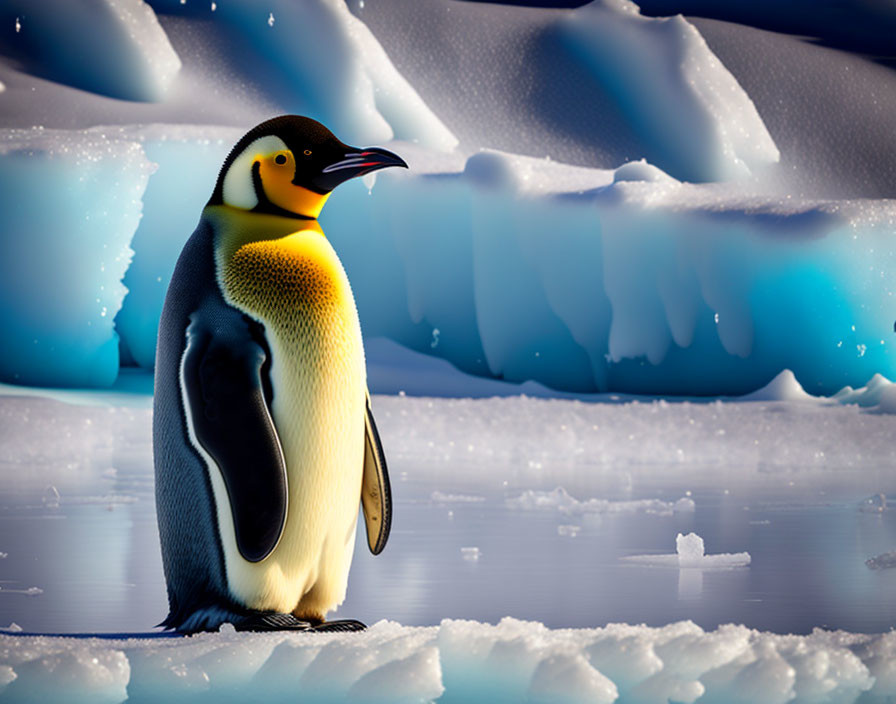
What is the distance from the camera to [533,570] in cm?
276

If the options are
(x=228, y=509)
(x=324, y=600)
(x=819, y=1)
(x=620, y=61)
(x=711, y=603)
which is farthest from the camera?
(x=819, y=1)

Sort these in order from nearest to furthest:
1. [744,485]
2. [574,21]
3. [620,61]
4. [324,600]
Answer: [324,600], [744,485], [620,61], [574,21]

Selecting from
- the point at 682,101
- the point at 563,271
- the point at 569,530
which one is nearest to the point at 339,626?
the point at 569,530

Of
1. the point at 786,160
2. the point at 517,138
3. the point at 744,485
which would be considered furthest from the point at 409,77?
the point at 744,485

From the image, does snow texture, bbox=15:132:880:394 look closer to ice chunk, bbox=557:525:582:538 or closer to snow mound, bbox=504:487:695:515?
snow mound, bbox=504:487:695:515

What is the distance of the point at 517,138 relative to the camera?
1440cm

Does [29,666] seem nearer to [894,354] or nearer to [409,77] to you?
[894,354]

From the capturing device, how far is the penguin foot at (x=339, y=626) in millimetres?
1906

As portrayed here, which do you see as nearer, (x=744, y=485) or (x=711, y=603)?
(x=711, y=603)

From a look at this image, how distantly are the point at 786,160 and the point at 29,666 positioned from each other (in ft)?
43.9

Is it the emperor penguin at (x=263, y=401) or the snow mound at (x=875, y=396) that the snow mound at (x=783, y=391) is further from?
the emperor penguin at (x=263, y=401)

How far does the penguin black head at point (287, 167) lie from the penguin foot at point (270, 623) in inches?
22.7

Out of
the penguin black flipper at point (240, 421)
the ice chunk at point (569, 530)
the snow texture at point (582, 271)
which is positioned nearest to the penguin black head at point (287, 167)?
the penguin black flipper at point (240, 421)

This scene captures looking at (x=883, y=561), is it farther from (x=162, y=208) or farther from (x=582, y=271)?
(x=162, y=208)
